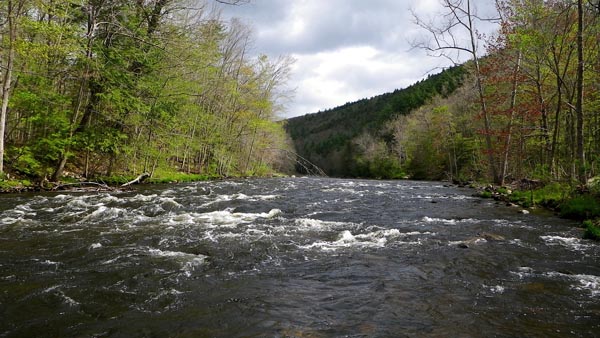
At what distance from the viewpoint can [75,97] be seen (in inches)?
861

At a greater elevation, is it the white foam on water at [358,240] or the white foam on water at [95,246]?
the white foam on water at [95,246]

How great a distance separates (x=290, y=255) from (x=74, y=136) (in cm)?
1711

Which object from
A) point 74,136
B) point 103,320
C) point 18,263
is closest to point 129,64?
point 74,136

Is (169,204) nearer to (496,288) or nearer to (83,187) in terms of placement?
(83,187)

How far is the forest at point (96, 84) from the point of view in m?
15.6

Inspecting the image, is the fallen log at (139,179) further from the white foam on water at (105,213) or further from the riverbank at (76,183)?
the white foam on water at (105,213)

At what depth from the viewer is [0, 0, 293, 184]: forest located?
15.6 meters

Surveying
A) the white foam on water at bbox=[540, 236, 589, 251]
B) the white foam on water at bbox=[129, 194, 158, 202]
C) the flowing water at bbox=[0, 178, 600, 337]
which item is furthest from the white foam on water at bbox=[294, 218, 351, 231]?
the white foam on water at bbox=[129, 194, 158, 202]

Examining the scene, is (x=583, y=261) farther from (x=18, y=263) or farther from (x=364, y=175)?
(x=364, y=175)

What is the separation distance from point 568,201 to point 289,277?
12.1 m

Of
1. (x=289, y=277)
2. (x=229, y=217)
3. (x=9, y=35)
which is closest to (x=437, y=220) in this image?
(x=229, y=217)

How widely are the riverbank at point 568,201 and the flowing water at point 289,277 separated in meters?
0.59

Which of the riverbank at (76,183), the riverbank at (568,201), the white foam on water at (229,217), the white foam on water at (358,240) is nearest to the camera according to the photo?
the white foam on water at (358,240)

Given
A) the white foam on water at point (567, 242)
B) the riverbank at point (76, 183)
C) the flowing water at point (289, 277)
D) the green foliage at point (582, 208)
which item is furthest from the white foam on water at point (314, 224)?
the riverbank at point (76, 183)
